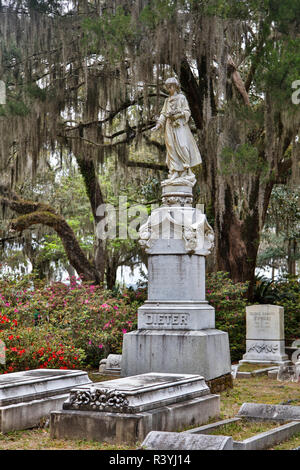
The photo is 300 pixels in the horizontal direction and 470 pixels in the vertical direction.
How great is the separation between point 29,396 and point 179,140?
16.4 ft

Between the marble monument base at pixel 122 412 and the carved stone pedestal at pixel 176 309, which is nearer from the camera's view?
the marble monument base at pixel 122 412

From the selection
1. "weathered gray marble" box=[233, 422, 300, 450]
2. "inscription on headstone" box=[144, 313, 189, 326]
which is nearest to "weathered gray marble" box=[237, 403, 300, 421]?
"weathered gray marble" box=[233, 422, 300, 450]

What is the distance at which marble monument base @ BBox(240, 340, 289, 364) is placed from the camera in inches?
549

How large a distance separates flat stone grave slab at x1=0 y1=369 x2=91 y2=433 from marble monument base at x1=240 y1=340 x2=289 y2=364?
731 cm

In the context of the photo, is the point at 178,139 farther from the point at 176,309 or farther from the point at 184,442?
the point at 184,442

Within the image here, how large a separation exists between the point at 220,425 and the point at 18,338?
4.60 meters

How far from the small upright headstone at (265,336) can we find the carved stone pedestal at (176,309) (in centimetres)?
474

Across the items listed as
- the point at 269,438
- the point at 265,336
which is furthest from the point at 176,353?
the point at 265,336

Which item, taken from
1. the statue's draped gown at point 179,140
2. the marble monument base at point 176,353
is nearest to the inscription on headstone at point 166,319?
the marble monument base at point 176,353

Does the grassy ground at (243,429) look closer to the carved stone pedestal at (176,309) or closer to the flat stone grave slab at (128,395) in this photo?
the flat stone grave slab at (128,395)

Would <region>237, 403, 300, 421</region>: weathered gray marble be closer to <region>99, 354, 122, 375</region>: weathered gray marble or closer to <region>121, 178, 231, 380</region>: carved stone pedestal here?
<region>121, 178, 231, 380</region>: carved stone pedestal

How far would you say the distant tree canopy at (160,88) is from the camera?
541 inches

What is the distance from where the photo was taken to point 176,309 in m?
9.12

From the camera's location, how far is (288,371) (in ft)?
37.0
